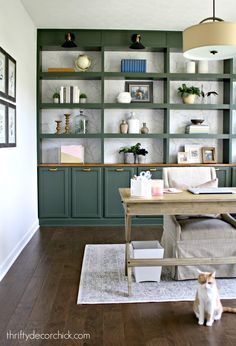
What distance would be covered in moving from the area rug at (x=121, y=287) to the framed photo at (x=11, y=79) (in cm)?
183

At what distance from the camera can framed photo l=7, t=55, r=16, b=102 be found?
12.3 feet

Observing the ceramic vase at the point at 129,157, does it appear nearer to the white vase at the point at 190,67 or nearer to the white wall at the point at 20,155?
the white wall at the point at 20,155

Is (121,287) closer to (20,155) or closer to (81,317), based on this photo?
(81,317)

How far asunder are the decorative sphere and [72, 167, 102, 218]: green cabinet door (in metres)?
1.45

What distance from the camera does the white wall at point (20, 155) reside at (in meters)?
3.69

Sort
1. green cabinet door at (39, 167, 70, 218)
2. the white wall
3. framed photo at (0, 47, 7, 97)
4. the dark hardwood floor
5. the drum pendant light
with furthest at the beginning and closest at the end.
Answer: green cabinet door at (39, 167, 70, 218) → the white wall → framed photo at (0, 47, 7, 97) → the drum pendant light → the dark hardwood floor

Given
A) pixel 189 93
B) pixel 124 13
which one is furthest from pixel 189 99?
pixel 124 13

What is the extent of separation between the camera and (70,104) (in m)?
5.57

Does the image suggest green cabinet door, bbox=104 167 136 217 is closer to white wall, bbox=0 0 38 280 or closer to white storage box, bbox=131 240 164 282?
white wall, bbox=0 0 38 280

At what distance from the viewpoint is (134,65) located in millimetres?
5648

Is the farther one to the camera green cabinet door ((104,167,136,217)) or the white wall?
green cabinet door ((104,167,136,217))

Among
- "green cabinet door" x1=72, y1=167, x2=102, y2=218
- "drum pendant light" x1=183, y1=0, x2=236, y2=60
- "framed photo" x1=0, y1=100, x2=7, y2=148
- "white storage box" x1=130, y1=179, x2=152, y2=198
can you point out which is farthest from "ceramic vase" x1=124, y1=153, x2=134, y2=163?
"drum pendant light" x1=183, y1=0, x2=236, y2=60

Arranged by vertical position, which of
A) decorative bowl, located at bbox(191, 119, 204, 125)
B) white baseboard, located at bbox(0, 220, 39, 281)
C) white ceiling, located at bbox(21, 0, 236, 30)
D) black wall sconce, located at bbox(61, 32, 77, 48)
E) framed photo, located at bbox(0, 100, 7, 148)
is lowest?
white baseboard, located at bbox(0, 220, 39, 281)

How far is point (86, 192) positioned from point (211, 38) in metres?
3.28
